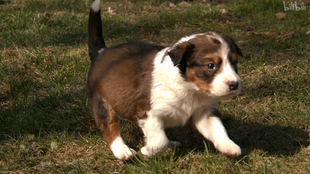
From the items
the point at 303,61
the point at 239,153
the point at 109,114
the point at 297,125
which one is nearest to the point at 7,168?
the point at 109,114

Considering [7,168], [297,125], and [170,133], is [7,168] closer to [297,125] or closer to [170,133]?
[170,133]

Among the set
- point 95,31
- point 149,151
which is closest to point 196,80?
point 149,151

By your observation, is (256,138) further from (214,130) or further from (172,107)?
(172,107)

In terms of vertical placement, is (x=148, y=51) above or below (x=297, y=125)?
Answer: above

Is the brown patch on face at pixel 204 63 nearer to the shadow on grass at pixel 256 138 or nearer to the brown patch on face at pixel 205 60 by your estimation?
the brown patch on face at pixel 205 60

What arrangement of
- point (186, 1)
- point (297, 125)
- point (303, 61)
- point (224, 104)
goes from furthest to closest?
point (186, 1) < point (303, 61) < point (224, 104) < point (297, 125)

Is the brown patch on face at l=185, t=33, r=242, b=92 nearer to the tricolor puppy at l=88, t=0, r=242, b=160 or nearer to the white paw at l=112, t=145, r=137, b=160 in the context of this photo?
the tricolor puppy at l=88, t=0, r=242, b=160

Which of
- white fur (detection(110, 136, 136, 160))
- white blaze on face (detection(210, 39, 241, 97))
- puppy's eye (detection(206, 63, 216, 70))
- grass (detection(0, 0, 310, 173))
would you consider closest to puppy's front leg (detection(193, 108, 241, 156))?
grass (detection(0, 0, 310, 173))
